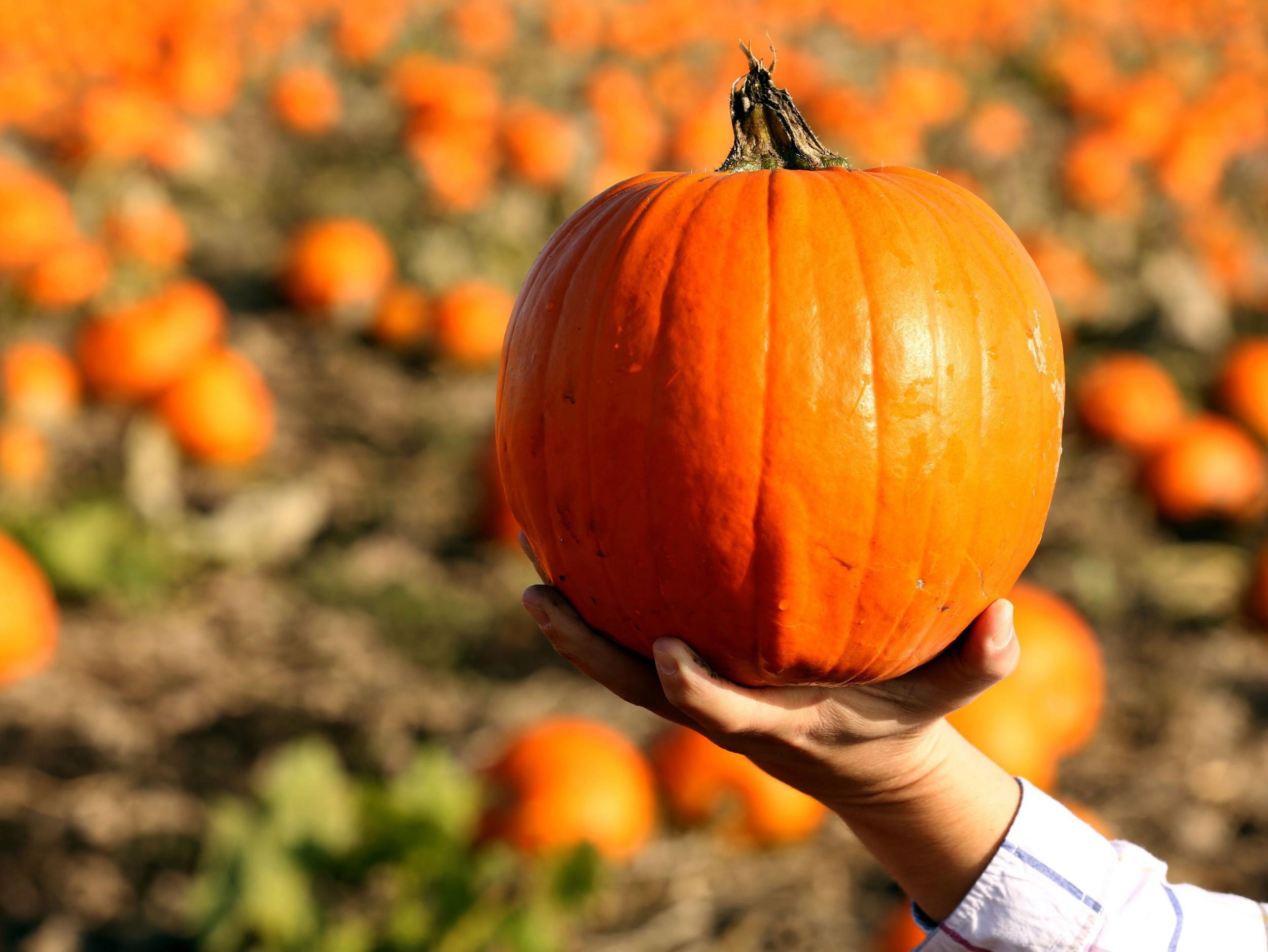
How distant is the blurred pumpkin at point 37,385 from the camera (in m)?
5.34

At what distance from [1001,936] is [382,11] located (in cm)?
1103

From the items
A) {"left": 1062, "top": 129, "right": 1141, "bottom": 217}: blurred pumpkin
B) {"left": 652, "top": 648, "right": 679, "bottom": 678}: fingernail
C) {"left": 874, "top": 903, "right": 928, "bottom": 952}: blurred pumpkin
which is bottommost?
{"left": 874, "top": 903, "right": 928, "bottom": 952}: blurred pumpkin

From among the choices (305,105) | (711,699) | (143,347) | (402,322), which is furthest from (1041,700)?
(305,105)

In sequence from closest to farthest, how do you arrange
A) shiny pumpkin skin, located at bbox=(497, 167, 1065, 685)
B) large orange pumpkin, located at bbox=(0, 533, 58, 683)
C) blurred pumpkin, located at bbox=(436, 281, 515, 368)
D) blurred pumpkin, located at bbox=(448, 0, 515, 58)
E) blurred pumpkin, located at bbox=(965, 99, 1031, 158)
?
1. shiny pumpkin skin, located at bbox=(497, 167, 1065, 685)
2. large orange pumpkin, located at bbox=(0, 533, 58, 683)
3. blurred pumpkin, located at bbox=(436, 281, 515, 368)
4. blurred pumpkin, located at bbox=(965, 99, 1031, 158)
5. blurred pumpkin, located at bbox=(448, 0, 515, 58)

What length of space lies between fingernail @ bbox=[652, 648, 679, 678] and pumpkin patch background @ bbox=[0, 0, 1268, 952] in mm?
1609

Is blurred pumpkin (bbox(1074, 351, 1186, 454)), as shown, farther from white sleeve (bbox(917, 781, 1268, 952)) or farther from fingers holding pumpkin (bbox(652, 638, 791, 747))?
fingers holding pumpkin (bbox(652, 638, 791, 747))

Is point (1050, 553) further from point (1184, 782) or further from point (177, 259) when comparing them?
point (177, 259)

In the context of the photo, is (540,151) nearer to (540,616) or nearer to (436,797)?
(436,797)

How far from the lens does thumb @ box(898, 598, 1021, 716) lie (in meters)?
1.48

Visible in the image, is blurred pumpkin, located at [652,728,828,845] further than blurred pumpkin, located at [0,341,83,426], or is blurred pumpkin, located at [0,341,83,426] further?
blurred pumpkin, located at [0,341,83,426]

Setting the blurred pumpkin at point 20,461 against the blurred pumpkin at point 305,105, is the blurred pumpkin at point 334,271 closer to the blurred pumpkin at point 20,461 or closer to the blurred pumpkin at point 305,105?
the blurred pumpkin at point 20,461

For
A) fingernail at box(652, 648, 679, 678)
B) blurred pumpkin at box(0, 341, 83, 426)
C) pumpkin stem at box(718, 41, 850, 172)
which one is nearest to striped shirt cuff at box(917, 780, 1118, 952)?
fingernail at box(652, 648, 679, 678)

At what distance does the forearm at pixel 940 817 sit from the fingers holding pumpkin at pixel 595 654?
0.29 meters

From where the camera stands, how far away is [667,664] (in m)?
1.44
